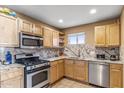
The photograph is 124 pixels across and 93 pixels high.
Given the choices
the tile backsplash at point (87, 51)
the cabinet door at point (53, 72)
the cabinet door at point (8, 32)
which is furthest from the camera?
Result: the tile backsplash at point (87, 51)

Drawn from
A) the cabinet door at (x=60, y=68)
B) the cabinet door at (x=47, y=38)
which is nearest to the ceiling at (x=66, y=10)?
the cabinet door at (x=47, y=38)

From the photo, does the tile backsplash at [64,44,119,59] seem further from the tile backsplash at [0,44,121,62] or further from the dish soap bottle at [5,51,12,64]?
the dish soap bottle at [5,51,12,64]

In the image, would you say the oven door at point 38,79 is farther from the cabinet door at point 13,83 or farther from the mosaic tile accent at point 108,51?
the mosaic tile accent at point 108,51

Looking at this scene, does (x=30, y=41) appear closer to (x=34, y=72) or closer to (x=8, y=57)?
(x=8, y=57)

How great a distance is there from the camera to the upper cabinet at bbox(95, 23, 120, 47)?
3051 mm

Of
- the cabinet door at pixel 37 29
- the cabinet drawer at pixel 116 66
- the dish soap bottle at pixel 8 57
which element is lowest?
the cabinet drawer at pixel 116 66

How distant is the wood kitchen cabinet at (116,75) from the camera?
105 inches

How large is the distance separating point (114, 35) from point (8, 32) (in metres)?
2.96

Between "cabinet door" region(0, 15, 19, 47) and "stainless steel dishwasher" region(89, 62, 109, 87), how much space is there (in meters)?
2.33

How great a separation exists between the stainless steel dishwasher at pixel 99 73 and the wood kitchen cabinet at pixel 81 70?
180mm

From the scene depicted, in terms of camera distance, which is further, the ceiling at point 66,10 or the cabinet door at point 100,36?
the cabinet door at point 100,36
